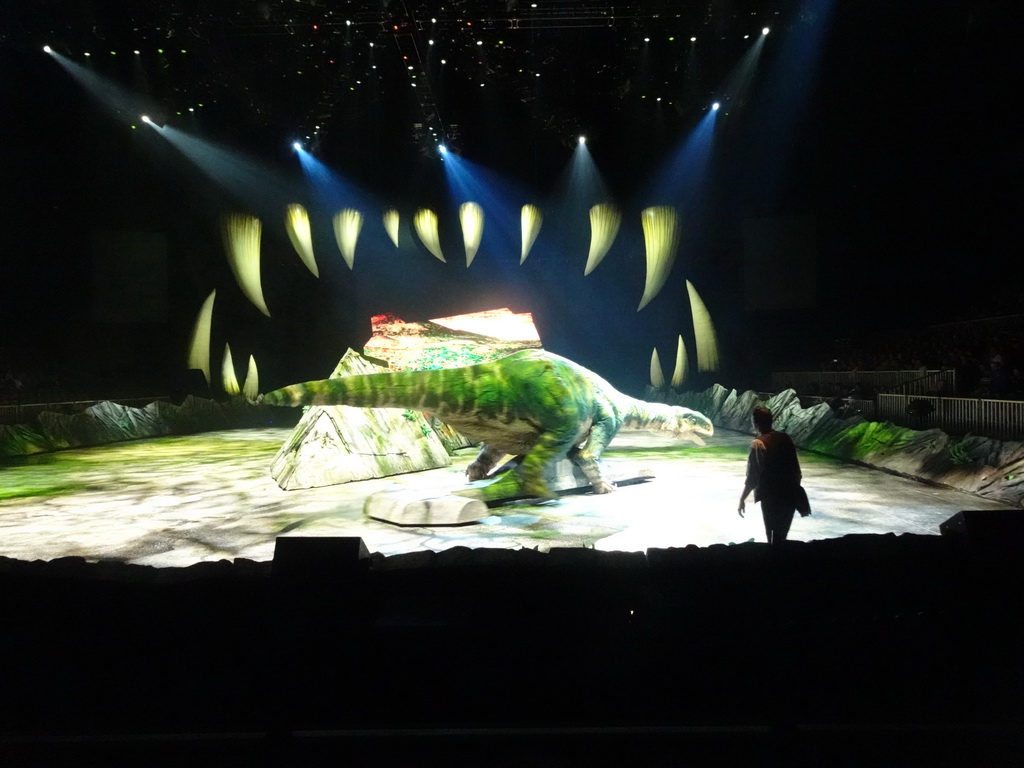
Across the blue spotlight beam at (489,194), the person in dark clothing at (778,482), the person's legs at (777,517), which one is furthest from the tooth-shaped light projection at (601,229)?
the person's legs at (777,517)

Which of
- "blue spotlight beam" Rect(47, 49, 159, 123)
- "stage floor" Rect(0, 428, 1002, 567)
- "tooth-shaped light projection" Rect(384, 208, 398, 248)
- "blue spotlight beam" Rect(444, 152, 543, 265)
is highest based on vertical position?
"blue spotlight beam" Rect(47, 49, 159, 123)

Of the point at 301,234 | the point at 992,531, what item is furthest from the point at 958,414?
the point at 301,234

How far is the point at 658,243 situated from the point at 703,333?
2.76 meters

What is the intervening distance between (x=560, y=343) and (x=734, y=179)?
5.59 m

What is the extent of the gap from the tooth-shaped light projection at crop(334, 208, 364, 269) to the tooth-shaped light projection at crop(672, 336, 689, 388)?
8062mm

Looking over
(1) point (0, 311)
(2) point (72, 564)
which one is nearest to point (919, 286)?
(2) point (72, 564)

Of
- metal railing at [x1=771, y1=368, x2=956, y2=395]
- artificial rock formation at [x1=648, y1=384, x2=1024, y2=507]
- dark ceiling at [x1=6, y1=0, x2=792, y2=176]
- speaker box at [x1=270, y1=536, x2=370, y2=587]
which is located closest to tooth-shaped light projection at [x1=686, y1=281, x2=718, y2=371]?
metal railing at [x1=771, y1=368, x2=956, y2=395]

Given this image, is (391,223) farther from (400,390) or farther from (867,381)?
(867,381)

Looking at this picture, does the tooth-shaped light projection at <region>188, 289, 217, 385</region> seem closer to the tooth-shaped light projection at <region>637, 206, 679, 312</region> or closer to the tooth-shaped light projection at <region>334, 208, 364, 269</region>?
the tooth-shaped light projection at <region>334, 208, 364, 269</region>

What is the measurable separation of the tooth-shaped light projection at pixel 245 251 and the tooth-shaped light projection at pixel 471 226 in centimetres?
437

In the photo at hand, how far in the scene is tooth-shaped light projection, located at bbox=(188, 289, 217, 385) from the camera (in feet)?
44.1

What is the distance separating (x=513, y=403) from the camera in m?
4.97

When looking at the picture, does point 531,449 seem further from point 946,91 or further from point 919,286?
point 919,286

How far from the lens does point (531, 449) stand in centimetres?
510
